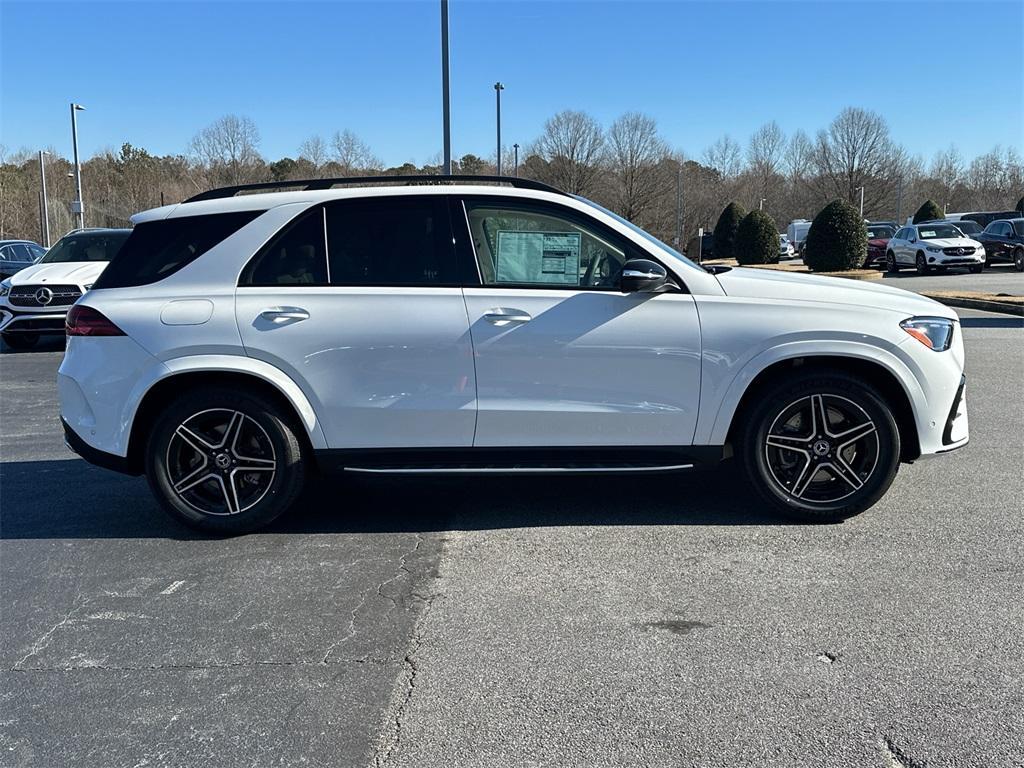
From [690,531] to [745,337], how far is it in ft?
3.67

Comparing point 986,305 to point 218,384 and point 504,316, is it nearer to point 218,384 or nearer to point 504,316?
point 504,316

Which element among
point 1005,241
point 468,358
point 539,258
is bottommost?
point 468,358

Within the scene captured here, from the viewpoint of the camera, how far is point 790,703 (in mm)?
3014

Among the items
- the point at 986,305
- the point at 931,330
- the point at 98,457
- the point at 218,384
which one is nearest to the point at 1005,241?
the point at 986,305

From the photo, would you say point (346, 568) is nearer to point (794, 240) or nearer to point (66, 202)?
point (794, 240)

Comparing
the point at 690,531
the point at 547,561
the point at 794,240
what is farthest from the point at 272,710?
the point at 794,240

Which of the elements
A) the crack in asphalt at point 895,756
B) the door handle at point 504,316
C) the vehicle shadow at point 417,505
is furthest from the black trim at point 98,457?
the crack in asphalt at point 895,756

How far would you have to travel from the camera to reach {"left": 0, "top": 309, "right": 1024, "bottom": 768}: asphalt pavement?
2.86m

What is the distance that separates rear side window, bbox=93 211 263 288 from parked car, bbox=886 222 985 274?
28.6 meters

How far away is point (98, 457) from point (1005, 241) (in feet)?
104

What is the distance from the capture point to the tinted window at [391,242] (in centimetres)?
475

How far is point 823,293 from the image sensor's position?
478 centimetres

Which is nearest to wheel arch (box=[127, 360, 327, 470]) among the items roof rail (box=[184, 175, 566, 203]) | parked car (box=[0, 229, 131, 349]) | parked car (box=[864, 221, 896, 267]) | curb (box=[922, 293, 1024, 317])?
roof rail (box=[184, 175, 566, 203])

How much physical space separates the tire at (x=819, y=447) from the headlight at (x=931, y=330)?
14.8 inches
